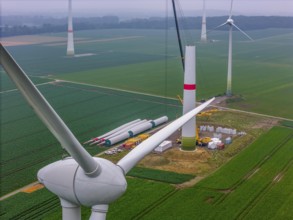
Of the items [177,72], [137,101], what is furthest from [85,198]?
[177,72]

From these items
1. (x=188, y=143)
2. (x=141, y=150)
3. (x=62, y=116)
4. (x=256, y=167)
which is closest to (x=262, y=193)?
(x=256, y=167)

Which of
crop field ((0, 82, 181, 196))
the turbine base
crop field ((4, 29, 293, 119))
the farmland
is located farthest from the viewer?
crop field ((4, 29, 293, 119))

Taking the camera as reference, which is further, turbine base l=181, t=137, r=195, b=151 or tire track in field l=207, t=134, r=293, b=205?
turbine base l=181, t=137, r=195, b=151

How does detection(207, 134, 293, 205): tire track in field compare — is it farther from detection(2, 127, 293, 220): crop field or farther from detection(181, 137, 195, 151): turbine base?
detection(181, 137, 195, 151): turbine base

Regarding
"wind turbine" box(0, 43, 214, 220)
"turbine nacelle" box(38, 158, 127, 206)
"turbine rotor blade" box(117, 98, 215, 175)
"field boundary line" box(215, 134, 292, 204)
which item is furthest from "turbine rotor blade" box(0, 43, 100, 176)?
"field boundary line" box(215, 134, 292, 204)

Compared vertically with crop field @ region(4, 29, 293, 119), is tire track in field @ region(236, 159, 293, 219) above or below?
below

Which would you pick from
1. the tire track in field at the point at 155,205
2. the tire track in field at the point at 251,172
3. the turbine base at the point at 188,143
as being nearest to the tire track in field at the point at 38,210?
the tire track in field at the point at 155,205

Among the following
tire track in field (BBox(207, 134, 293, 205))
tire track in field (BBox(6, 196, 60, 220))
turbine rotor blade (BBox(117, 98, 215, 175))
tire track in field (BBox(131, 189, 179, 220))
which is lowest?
tire track in field (BBox(6, 196, 60, 220))

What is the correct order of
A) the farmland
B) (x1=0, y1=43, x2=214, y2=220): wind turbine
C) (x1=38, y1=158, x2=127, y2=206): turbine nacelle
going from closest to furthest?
(x1=0, y1=43, x2=214, y2=220): wind turbine, (x1=38, y1=158, x2=127, y2=206): turbine nacelle, the farmland
